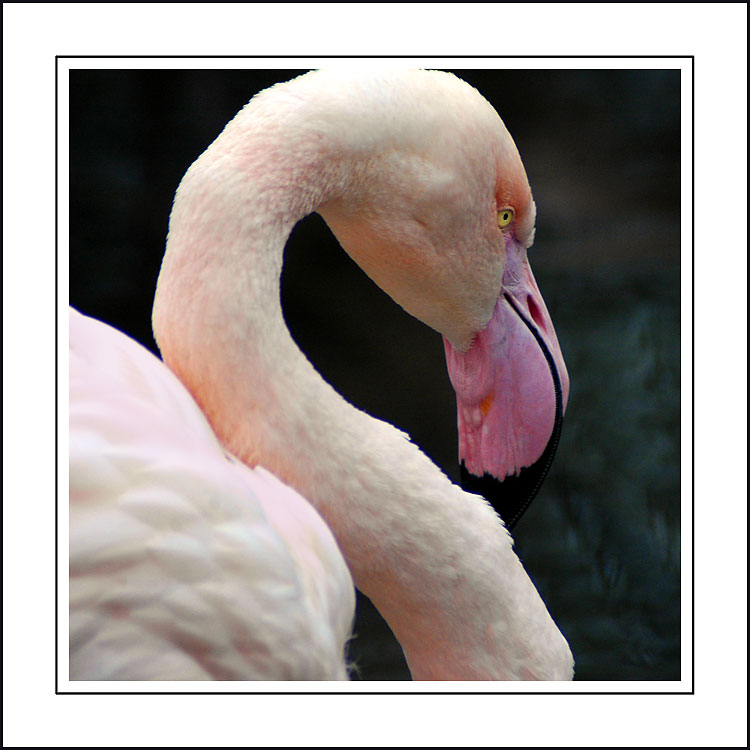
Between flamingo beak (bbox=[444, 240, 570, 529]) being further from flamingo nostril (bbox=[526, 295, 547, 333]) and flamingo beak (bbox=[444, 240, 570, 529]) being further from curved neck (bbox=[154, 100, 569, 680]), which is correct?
curved neck (bbox=[154, 100, 569, 680])

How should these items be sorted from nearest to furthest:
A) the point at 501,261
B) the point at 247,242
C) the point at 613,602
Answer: the point at 247,242
the point at 501,261
the point at 613,602

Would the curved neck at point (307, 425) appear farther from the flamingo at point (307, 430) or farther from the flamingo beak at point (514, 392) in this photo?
the flamingo beak at point (514, 392)

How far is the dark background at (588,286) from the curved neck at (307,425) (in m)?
0.89

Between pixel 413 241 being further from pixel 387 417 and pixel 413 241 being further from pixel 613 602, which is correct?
pixel 387 417

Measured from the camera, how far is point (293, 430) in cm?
107

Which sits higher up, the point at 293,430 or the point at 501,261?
the point at 501,261

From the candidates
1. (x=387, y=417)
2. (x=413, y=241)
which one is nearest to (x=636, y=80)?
(x=413, y=241)

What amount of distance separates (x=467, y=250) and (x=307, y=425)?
1.36ft

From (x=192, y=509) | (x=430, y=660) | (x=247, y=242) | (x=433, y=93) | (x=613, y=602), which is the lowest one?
(x=613, y=602)

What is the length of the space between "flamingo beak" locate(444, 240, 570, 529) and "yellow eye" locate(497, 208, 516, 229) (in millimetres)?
48

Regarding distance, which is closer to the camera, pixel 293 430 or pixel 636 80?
pixel 293 430

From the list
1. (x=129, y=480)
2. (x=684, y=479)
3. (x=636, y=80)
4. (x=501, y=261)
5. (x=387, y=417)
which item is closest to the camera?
(x=129, y=480)

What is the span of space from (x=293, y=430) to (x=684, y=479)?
0.57 metres

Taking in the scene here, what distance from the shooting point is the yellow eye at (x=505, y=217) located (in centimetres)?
131
